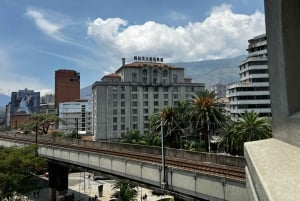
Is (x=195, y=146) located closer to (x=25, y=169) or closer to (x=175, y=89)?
(x=25, y=169)

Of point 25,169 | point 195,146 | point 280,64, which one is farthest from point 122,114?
point 280,64

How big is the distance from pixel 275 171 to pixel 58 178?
1708 inches

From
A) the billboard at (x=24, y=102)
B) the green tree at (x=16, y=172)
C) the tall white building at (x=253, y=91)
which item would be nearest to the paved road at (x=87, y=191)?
the green tree at (x=16, y=172)

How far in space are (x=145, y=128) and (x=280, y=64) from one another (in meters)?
91.5

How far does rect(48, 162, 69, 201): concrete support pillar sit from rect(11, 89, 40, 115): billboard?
6100 inches

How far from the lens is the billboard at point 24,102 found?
18438 cm

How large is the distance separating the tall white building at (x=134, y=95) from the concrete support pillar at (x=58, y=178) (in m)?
46.7

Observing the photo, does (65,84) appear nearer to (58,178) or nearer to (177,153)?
(58,178)

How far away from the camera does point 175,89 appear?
102250mm

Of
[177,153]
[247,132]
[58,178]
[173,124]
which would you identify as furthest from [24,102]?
[177,153]

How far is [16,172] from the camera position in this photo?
99.4 ft

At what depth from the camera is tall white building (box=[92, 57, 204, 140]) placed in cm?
9212

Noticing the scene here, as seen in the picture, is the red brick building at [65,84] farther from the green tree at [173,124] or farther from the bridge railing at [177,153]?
the green tree at [173,124]

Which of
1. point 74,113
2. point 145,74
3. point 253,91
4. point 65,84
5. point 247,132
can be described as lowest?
point 247,132
